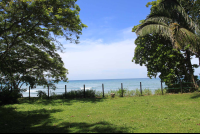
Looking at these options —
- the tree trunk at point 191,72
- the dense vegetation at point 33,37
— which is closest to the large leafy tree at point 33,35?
the dense vegetation at point 33,37

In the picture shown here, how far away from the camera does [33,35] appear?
1304 cm

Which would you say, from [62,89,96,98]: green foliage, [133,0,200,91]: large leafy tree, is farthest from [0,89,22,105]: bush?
[133,0,200,91]: large leafy tree

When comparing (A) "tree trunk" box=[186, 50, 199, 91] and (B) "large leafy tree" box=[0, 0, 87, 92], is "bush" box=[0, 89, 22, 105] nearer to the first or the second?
(B) "large leafy tree" box=[0, 0, 87, 92]

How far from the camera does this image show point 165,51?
50.3 ft

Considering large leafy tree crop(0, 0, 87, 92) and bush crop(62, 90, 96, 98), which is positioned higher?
large leafy tree crop(0, 0, 87, 92)

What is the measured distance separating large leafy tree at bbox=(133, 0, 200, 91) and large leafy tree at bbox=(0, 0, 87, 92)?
7.43m

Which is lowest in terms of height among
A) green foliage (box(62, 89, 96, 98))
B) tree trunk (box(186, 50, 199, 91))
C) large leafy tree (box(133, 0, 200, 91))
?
green foliage (box(62, 89, 96, 98))

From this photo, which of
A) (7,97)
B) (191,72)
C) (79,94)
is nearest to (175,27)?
(191,72)

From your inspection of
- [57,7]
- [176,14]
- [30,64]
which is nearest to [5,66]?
A: [30,64]

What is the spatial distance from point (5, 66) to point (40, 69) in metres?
3.95

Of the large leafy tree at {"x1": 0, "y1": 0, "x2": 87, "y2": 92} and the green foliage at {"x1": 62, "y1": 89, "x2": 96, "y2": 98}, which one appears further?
the green foliage at {"x1": 62, "y1": 89, "x2": 96, "y2": 98}

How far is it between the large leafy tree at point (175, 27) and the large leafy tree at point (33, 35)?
24.4ft

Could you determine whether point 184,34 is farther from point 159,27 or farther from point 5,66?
point 5,66

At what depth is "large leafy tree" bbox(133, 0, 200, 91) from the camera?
13762 millimetres
